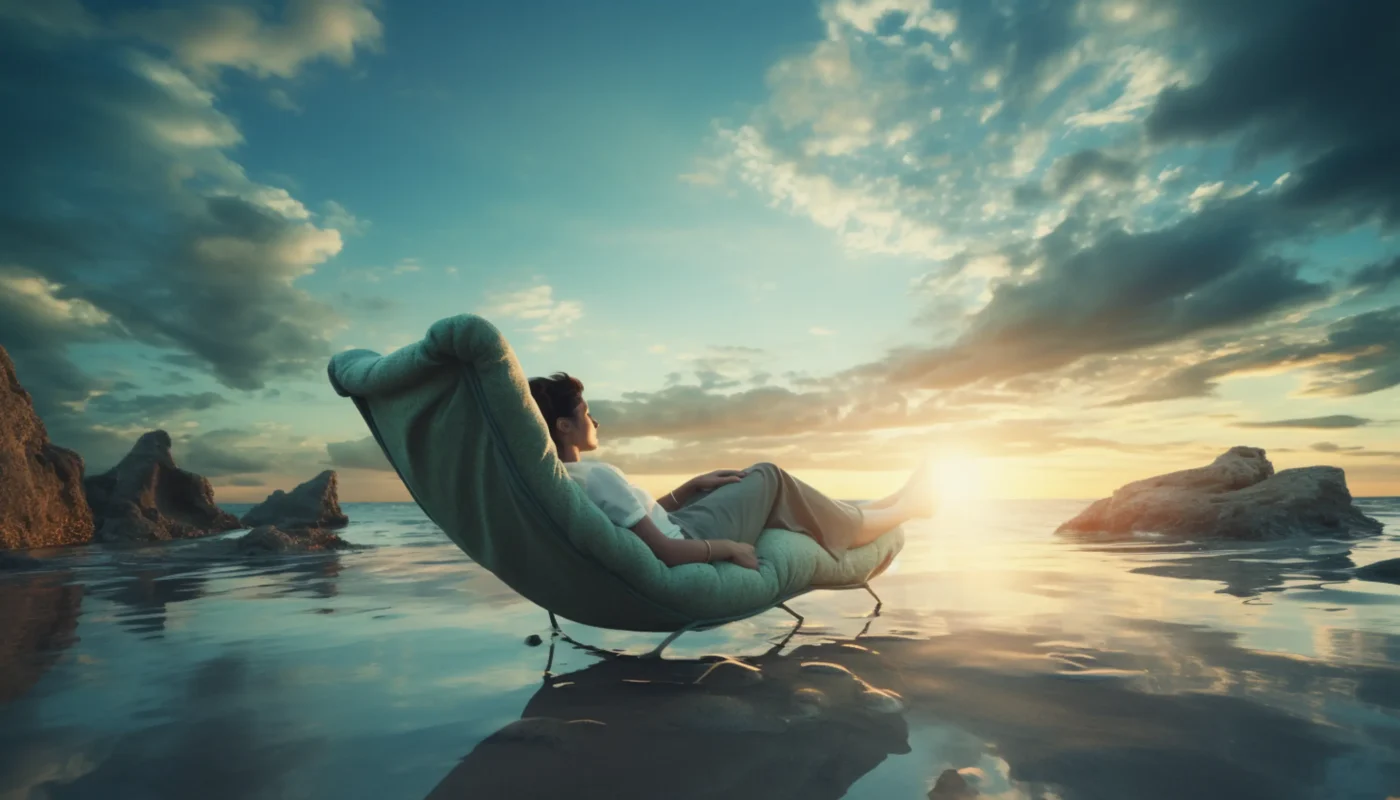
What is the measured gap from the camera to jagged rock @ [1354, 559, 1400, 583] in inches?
236

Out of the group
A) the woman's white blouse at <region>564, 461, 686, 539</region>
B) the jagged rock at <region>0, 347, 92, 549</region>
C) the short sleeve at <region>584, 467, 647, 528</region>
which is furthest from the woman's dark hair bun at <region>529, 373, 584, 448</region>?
the jagged rock at <region>0, 347, 92, 549</region>

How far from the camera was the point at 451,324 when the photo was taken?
8.96 feet

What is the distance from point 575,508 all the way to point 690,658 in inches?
50.8

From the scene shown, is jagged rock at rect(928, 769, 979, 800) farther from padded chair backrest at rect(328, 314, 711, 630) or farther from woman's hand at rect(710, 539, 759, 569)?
woman's hand at rect(710, 539, 759, 569)

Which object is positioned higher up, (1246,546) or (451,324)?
(451,324)

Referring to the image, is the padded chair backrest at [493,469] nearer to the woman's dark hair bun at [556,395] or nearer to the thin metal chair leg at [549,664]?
the thin metal chair leg at [549,664]

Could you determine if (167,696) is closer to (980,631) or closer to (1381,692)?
(980,631)

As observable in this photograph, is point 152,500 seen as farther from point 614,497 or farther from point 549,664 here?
point 614,497

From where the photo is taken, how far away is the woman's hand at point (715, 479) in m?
4.58

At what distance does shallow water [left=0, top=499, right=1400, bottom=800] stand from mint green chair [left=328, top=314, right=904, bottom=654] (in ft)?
1.24

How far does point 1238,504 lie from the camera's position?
36.9 ft

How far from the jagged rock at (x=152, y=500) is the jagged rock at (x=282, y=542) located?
8.52 meters

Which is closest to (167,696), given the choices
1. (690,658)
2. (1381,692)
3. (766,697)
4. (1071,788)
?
(690,658)

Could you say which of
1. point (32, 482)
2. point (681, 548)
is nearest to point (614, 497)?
point (681, 548)
